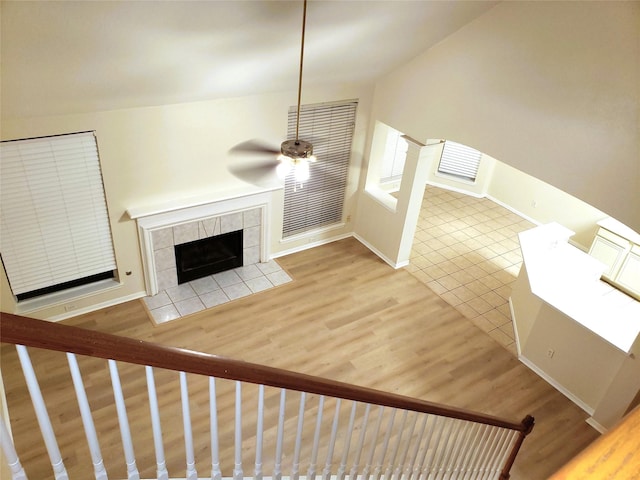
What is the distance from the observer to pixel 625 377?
5160mm

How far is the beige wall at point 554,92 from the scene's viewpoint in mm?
4355

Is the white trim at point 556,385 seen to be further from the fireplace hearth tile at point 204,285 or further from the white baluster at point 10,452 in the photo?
the white baluster at point 10,452

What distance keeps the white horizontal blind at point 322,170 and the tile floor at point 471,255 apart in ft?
5.68

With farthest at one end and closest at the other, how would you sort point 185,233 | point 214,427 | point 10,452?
point 185,233, point 214,427, point 10,452

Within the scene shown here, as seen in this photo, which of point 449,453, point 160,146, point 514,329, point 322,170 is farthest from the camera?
point 322,170

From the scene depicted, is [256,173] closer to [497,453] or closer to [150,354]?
[497,453]

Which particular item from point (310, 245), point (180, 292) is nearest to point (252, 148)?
point (180, 292)

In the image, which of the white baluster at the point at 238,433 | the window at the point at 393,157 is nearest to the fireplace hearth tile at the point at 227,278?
the window at the point at 393,157

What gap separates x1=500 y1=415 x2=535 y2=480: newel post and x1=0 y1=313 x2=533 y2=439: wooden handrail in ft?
6.53

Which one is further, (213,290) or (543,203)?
(543,203)

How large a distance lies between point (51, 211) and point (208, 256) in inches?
88.3

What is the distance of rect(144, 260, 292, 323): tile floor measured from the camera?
21.9ft

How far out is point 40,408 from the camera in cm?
151

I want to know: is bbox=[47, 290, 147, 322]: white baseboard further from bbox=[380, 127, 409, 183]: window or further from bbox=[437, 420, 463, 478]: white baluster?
bbox=[380, 127, 409, 183]: window
